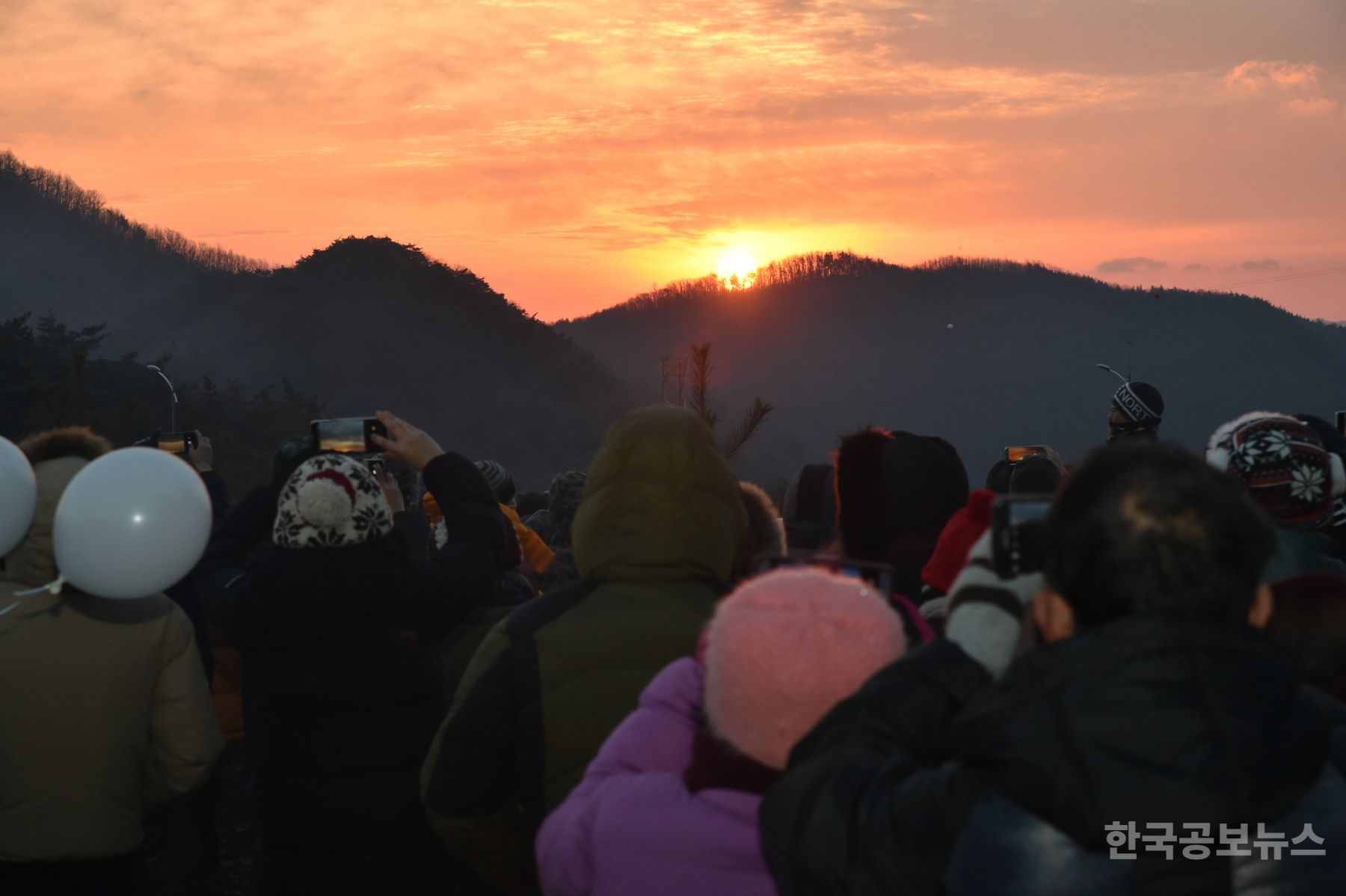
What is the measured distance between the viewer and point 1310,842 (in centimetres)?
162

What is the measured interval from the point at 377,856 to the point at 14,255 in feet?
549

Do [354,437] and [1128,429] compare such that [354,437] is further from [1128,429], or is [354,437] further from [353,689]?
[1128,429]

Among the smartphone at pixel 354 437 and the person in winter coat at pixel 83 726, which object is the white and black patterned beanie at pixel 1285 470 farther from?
the person in winter coat at pixel 83 726

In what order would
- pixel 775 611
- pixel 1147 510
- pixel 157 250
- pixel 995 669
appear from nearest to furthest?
pixel 1147 510 → pixel 995 669 → pixel 775 611 → pixel 157 250

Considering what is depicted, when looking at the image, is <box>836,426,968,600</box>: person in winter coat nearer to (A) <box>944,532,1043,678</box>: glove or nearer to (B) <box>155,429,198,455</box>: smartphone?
(A) <box>944,532,1043,678</box>: glove

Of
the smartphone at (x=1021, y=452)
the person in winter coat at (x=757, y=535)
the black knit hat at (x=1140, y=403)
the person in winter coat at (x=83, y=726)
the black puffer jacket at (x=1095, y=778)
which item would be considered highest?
the black knit hat at (x=1140, y=403)

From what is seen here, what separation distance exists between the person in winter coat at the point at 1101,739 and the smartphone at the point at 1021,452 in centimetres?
475

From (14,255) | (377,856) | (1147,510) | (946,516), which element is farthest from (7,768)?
(14,255)

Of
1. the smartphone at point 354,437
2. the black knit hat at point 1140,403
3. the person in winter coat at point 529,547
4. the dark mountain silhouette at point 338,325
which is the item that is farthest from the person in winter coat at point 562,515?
the dark mountain silhouette at point 338,325

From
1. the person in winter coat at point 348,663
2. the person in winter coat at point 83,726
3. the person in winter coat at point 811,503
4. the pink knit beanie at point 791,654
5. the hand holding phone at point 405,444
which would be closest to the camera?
the pink knit beanie at point 791,654

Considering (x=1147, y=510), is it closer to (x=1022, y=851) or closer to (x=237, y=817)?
(x=1022, y=851)

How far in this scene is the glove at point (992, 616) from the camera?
5.75ft

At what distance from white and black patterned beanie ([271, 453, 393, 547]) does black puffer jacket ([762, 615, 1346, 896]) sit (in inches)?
80.6

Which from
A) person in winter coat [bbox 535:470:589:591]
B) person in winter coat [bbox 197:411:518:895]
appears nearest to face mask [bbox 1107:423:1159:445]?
person in winter coat [bbox 535:470:589:591]
